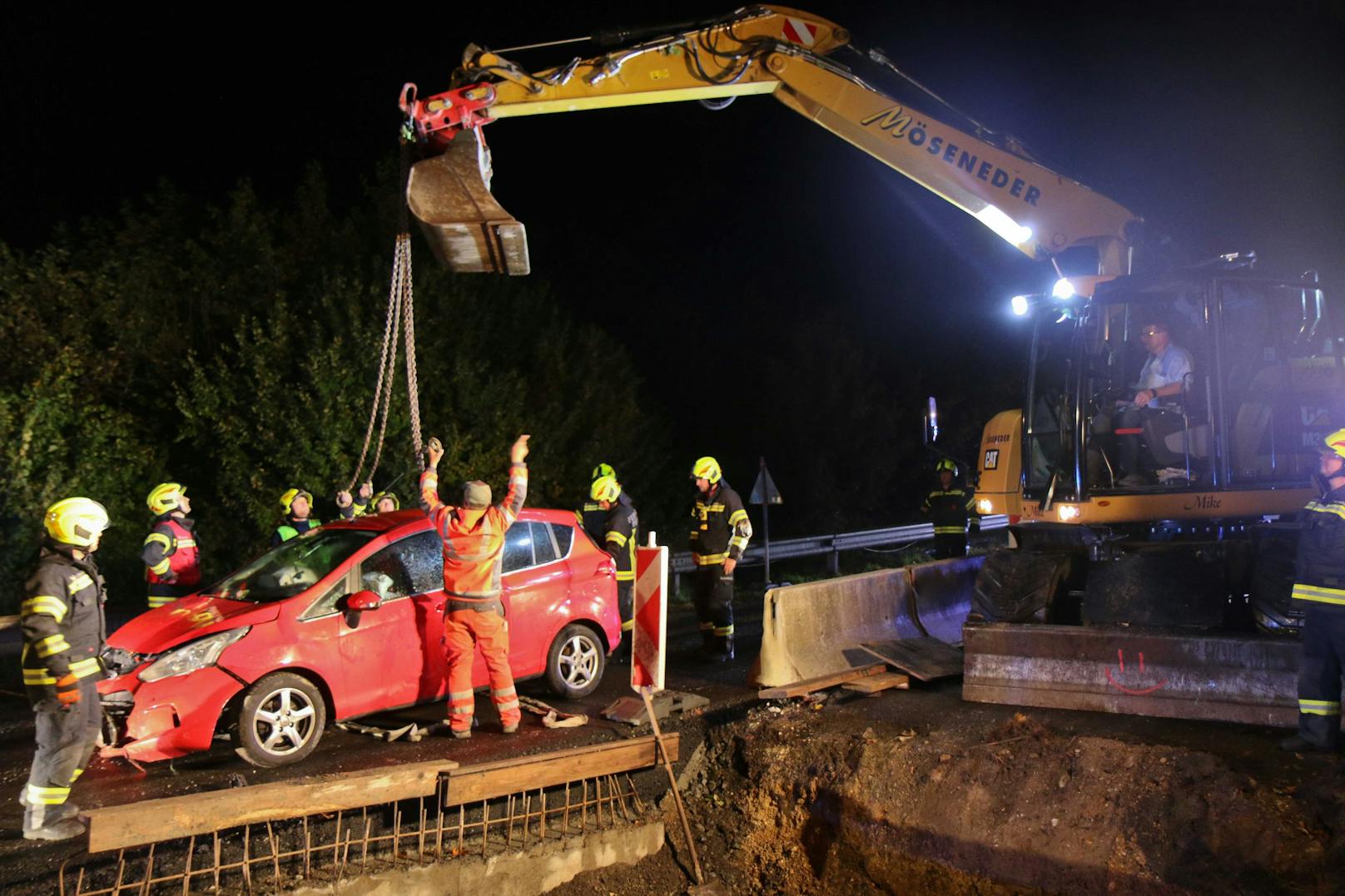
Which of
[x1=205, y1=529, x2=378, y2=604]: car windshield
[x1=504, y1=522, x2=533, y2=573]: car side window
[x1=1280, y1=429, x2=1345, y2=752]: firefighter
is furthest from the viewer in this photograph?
[x1=504, y1=522, x2=533, y2=573]: car side window

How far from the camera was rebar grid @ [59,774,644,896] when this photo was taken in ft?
15.2

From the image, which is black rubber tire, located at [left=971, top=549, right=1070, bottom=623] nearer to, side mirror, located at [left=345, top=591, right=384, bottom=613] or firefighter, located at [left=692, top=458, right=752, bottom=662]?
firefighter, located at [left=692, top=458, right=752, bottom=662]

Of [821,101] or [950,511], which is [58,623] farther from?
[950,511]

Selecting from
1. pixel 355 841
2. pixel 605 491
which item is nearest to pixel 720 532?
pixel 605 491

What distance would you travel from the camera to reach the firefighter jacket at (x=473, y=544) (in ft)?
22.4

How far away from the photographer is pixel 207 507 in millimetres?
14836

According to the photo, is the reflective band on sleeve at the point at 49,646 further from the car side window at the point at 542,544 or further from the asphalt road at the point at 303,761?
the car side window at the point at 542,544

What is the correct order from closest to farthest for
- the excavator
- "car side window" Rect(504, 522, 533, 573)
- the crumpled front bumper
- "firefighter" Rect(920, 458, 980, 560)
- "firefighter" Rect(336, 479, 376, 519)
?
1. the crumpled front bumper
2. the excavator
3. "car side window" Rect(504, 522, 533, 573)
4. "firefighter" Rect(336, 479, 376, 519)
5. "firefighter" Rect(920, 458, 980, 560)

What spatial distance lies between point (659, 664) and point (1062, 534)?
396 centimetres

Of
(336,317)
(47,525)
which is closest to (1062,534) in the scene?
(47,525)

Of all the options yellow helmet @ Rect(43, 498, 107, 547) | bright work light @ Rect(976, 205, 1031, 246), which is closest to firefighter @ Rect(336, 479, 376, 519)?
yellow helmet @ Rect(43, 498, 107, 547)

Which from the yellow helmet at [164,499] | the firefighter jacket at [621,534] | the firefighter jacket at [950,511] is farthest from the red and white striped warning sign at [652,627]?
the firefighter jacket at [950,511]

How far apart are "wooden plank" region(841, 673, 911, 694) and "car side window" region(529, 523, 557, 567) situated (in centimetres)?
265

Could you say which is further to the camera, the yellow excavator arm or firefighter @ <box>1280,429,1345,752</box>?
the yellow excavator arm
